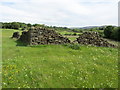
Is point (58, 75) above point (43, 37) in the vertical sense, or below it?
below

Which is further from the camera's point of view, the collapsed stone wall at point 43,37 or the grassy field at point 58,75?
the collapsed stone wall at point 43,37

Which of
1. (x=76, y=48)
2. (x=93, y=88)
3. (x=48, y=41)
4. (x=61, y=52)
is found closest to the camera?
(x=93, y=88)

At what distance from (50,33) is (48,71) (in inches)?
466

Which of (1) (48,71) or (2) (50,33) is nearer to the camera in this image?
(1) (48,71)

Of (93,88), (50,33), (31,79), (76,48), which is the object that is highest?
(50,33)

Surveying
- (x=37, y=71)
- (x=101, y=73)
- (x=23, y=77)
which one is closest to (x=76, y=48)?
(x=101, y=73)

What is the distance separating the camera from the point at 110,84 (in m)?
8.99

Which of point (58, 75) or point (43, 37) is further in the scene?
point (43, 37)

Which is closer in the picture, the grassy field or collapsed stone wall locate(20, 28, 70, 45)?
the grassy field

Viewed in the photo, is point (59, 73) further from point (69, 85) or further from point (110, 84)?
point (110, 84)

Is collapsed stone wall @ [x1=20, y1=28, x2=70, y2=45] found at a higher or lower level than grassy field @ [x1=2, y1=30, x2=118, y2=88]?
higher

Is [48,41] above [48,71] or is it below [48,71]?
above

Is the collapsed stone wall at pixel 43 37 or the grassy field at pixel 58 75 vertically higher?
the collapsed stone wall at pixel 43 37

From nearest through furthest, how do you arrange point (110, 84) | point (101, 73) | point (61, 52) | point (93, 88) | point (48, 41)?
point (93, 88) < point (110, 84) < point (101, 73) < point (61, 52) < point (48, 41)
